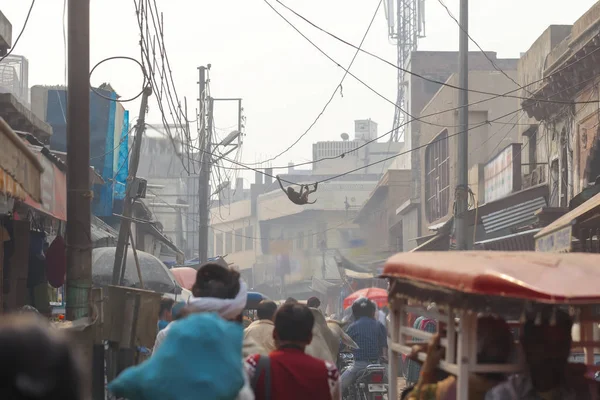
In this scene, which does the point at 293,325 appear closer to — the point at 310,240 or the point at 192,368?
the point at 192,368

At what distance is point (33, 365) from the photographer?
188cm

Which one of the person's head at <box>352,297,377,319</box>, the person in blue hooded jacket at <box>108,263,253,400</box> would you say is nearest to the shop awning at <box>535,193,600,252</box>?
the person's head at <box>352,297,377,319</box>

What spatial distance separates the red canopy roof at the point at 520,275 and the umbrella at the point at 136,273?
12.2 metres

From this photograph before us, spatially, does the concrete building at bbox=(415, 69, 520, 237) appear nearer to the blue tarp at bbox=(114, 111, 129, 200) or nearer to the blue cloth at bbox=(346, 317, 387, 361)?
the blue tarp at bbox=(114, 111, 129, 200)

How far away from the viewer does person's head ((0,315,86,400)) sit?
1877 mm

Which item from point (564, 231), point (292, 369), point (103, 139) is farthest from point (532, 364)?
point (103, 139)

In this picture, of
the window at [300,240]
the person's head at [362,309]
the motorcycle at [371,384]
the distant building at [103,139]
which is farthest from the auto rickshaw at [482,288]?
the window at [300,240]

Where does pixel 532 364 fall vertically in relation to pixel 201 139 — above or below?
below

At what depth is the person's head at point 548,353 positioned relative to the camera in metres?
4.89

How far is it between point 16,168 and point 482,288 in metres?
4.47

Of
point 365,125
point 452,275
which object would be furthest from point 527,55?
point 365,125

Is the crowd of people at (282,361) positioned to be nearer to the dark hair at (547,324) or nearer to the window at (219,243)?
the dark hair at (547,324)

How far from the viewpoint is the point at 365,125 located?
3738 inches

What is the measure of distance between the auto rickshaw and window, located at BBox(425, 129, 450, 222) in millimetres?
29442
